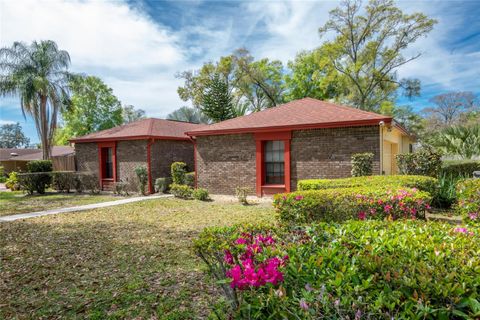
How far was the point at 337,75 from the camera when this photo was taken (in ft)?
86.1

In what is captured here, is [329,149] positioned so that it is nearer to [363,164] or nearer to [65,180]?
[363,164]

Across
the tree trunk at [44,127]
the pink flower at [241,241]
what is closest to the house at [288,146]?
the pink flower at [241,241]

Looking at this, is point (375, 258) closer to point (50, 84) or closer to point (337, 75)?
point (50, 84)

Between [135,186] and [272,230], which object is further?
[135,186]

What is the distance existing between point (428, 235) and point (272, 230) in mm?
1377

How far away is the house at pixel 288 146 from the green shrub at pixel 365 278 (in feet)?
25.2

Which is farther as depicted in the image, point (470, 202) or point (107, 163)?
point (107, 163)

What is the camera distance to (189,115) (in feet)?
113

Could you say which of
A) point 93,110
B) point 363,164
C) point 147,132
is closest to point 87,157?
point 147,132

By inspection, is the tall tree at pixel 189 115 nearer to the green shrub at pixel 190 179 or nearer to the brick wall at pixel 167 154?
the brick wall at pixel 167 154

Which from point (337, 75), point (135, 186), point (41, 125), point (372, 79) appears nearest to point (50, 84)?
point (41, 125)

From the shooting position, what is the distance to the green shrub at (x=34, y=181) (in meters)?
14.8

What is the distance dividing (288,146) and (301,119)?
3.81 feet

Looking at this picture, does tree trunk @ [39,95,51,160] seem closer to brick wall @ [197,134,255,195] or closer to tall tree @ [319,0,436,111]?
brick wall @ [197,134,255,195]
